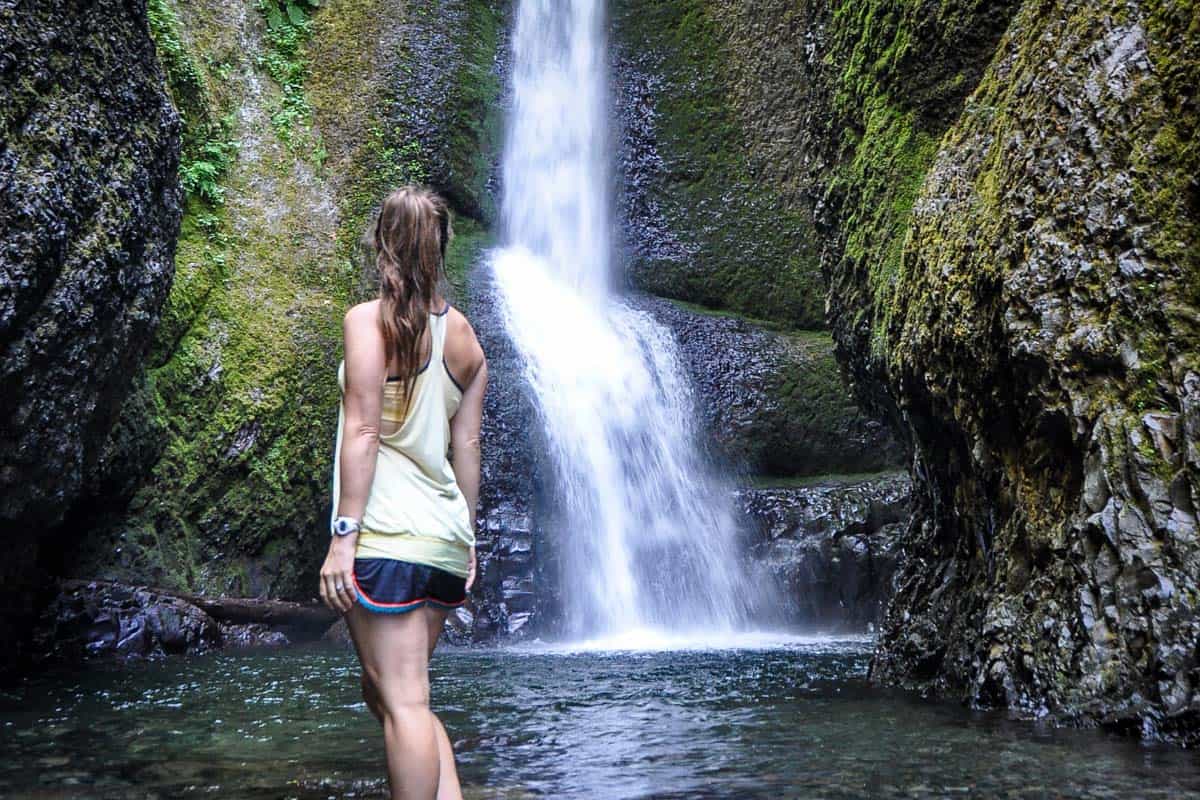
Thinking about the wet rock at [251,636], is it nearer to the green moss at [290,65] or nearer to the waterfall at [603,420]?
the waterfall at [603,420]

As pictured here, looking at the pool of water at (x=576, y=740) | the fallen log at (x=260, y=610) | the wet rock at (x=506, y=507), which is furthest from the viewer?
the wet rock at (x=506, y=507)

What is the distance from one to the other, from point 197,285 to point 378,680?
902 centimetres

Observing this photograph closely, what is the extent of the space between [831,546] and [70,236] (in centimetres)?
771

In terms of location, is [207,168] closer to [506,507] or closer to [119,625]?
Answer: [506,507]

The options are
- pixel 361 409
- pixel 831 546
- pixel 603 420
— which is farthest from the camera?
pixel 603 420

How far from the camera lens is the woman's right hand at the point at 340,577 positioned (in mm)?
2443

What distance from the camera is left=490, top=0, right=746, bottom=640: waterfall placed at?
405 inches

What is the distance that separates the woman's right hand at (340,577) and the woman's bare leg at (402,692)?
59 millimetres

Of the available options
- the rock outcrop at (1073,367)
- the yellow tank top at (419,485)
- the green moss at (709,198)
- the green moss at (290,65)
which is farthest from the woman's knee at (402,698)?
the green moss at (709,198)

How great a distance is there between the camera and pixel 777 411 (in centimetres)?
1225

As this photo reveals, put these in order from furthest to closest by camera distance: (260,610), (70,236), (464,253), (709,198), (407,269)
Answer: (709,198), (464,253), (260,610), (70,236), (407,269)

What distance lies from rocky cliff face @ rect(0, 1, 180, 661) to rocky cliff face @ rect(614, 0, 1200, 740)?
4.67 m

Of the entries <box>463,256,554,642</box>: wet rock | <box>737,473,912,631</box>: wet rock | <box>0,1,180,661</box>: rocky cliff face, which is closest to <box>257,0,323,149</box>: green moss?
<box>463,256,554,642</box>: wet rock

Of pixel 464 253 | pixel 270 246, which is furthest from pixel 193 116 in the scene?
pixel 464 253
